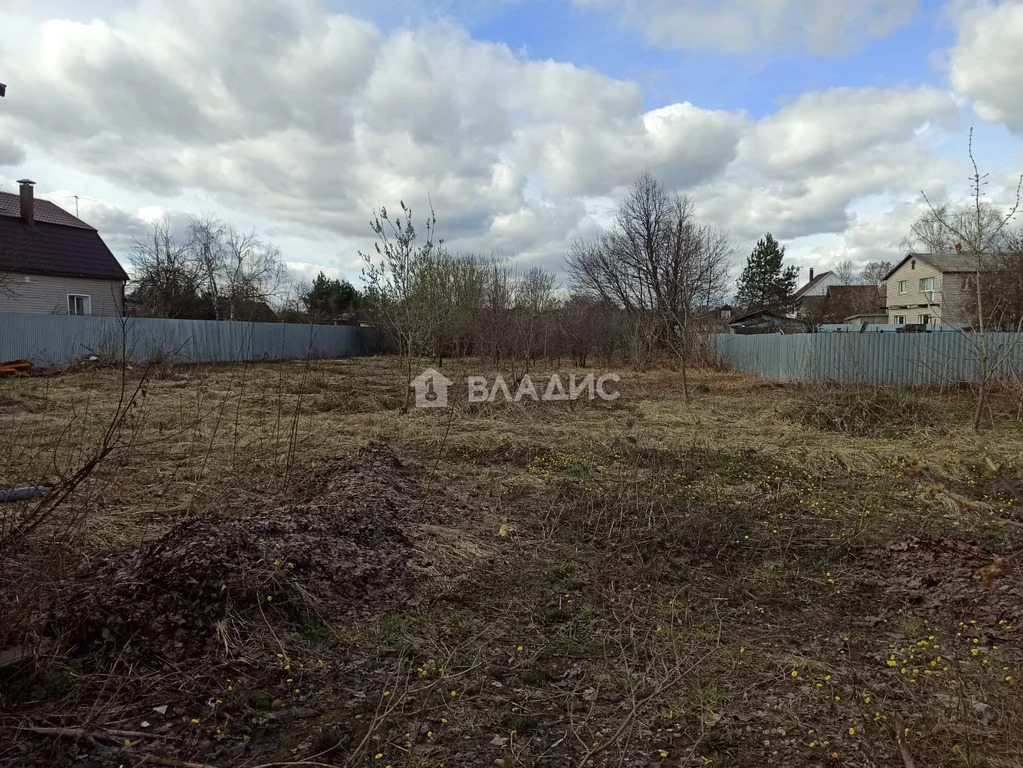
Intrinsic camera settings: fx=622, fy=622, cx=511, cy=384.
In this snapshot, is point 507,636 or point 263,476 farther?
point 263,476

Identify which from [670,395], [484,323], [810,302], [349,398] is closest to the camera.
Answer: [349,398]

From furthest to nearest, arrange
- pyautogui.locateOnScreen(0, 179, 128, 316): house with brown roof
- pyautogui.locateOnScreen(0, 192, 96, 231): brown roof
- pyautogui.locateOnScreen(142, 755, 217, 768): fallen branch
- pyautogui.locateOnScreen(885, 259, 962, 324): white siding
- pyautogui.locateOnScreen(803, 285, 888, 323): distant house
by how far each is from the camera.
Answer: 1. pyautogui.locateOnScreen(803, 285, 888, 323): distant house
2. pyautogui.locateOnScreen(885, 259, 962, 324): white siding
3. pyautogui.locateOnScreen(0, 192, 96, 231): brown roof
4. pyautogui.locateOnScreen(0, 179, 128, 316): house with brown roof
5. pyautogui.locateOnScreen(142, 755, 217, 768): fallen branch

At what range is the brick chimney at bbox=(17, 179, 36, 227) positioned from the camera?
21766 mm

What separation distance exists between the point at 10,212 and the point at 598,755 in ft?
91.4

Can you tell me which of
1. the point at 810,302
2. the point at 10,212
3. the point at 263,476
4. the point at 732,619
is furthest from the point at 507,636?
the point at 810,302

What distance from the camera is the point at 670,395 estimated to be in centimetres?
1373

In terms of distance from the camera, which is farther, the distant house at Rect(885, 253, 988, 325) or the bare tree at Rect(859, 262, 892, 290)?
the bare tree at Rect(859, 262, 892, 290)

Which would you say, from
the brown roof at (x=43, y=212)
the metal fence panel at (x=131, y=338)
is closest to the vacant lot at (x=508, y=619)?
the metal fence panel at (x=131, y=338)

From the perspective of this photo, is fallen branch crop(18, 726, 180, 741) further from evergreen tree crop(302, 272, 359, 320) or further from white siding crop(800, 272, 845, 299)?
white siding crop(800, 272, 845, 299)

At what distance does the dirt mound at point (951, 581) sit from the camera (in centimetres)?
315

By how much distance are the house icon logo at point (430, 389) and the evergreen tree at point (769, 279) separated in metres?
38.3

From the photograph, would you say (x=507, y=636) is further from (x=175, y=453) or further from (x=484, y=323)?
(x=484, y=323)

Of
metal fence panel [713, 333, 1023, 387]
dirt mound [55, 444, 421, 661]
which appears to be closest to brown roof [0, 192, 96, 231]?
dirt mound [55, 444, 421, 661]

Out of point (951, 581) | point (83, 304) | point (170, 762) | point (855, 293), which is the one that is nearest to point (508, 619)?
point (170, 762)
